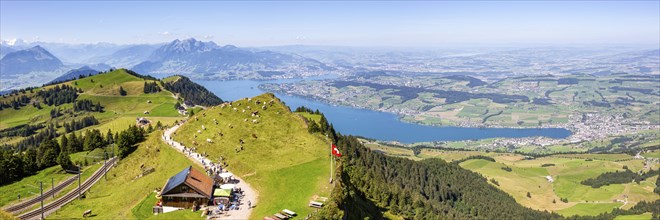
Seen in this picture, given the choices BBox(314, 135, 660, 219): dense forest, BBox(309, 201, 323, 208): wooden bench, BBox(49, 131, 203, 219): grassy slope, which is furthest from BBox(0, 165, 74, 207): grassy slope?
BBox(314, 135, 660, 219): dense forest

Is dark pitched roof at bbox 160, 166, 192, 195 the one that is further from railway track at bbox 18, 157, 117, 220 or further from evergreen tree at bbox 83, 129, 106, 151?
evergreen tree at bbox 83, 129, 106, 151

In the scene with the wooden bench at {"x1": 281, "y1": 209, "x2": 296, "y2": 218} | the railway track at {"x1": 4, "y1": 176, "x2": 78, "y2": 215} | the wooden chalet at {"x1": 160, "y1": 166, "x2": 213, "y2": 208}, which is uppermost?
the wooden chalet at {"x1": 160, "y1": 166, "x2": 213, "y2": 208}

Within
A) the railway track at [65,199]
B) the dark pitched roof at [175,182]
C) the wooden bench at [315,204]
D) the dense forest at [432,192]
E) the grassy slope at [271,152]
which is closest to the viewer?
the wooden bench at [315,204]

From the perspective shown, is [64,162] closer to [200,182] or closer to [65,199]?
[65,199]

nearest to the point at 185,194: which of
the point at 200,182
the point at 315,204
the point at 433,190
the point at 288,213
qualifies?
the point at 200,182

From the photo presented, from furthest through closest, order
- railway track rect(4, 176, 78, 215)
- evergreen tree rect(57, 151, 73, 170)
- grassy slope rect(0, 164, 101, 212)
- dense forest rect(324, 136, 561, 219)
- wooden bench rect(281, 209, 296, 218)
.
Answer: dense forest rect(324, 136, 561, 219) < evergreen tree rect(57, 151, 73, 170) < grassy slope rect(0, 164, 101, 212) < railway track rect(4, 176, 78, 215) < wooden bench rect(281, 209, 296, 218)

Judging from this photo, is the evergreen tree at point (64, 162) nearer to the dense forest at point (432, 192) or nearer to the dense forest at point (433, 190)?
the dense forest at point (432, 192)

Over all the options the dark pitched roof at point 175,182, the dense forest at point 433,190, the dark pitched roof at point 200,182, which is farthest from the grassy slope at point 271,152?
the dense forest at point 433,190

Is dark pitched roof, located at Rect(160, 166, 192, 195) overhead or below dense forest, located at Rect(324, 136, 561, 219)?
overhead
